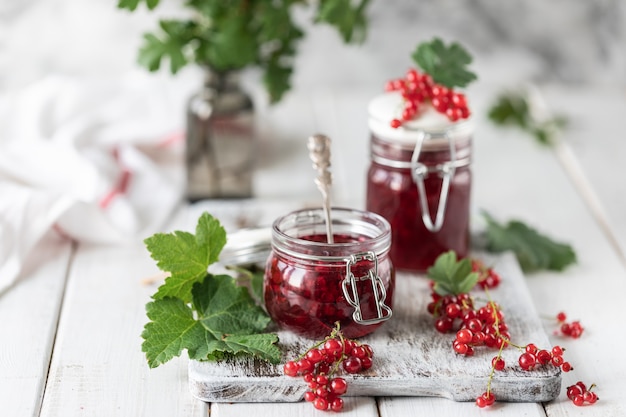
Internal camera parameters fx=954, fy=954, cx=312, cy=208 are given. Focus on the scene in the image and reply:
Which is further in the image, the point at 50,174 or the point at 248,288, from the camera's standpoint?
the point at 50,174

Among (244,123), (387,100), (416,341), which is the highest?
(387,100)

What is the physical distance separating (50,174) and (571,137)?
3.72ft

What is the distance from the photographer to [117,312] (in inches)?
52.9

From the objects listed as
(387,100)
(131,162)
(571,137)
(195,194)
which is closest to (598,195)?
(571,137)

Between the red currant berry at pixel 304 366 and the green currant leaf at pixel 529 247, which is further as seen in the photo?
the green currant leaf at pixel 529 247

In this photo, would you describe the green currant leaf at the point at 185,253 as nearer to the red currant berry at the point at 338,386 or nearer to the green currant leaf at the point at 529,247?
the red currant berry at the point at 338,386

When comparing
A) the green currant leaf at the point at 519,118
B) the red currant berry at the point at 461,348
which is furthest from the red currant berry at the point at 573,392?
the green currant leaf at the point at 519,118

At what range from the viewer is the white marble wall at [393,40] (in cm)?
226

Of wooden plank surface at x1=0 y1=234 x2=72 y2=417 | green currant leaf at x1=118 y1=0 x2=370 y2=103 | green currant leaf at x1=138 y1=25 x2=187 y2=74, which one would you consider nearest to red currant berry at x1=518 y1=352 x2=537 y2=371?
wooden plank surface at x1=0 y1=234 x2=72 y2=417

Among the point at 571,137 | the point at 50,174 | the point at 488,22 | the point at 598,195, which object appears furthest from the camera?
the point at 488,22

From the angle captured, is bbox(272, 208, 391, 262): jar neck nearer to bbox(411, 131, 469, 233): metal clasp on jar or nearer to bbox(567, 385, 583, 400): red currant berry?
bbox(411, 131, 469, 233): metal clasp on jar

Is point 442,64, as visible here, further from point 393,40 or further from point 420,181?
point 393,40

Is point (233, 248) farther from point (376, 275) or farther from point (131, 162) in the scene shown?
point (131, 162)

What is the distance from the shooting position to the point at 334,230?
131 centimetres
